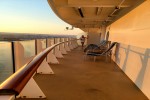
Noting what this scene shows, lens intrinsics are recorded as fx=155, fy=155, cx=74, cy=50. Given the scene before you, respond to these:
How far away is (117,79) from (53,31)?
3481 cm

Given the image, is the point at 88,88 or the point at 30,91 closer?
the point at 30,91

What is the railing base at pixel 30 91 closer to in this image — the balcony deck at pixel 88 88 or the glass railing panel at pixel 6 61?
the balcony deck at pixel 88 88

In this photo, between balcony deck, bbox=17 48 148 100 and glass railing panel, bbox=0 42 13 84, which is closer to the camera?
glass railing panel, bbox=0 42 13 84

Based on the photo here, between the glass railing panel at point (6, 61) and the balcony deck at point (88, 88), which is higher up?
the glass railing panel at point (6, 61)

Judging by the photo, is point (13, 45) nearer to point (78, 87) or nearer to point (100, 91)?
point (78, 87)

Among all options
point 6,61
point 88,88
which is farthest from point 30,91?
point 88,88

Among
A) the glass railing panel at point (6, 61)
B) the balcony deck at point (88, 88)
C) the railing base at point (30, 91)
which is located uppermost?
the glass railing panel at point (6, 61)

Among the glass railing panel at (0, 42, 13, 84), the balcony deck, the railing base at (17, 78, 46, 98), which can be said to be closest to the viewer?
the glass railing panel at (0, 42, 13, 84)

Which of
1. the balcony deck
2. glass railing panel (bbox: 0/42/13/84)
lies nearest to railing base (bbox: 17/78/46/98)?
the balcony deck

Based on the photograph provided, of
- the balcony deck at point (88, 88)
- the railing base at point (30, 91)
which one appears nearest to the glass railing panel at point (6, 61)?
the railing base at point (30, 91)

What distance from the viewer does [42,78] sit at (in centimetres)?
385

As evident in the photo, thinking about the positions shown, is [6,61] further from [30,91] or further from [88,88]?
[88,88]

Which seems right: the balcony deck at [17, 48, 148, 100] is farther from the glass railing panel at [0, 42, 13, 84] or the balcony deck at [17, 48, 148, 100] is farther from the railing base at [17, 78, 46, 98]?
the glass railing panel at [0, 42, 13, 84]

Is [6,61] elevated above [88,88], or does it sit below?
above
